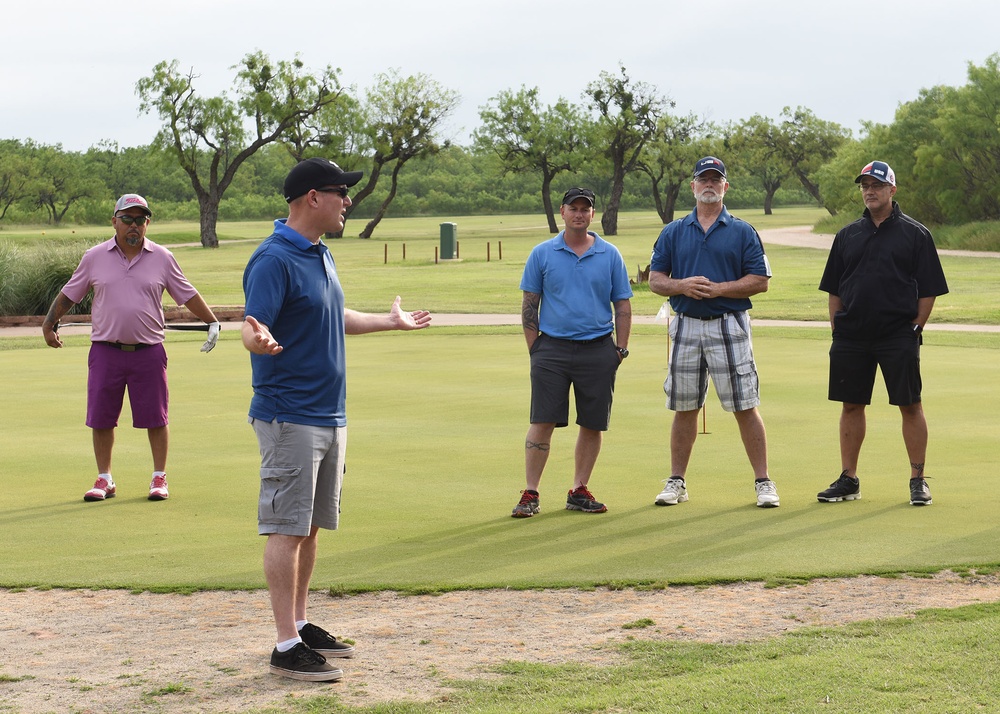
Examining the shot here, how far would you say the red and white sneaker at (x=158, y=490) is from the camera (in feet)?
26.0

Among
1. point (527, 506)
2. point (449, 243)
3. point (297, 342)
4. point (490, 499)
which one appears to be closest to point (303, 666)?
point (297, 342)

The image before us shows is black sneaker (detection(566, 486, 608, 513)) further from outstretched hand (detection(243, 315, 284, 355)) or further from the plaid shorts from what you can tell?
outstretched hand (detection(243, 315, 284, 355))

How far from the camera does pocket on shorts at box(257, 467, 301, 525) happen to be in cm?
486

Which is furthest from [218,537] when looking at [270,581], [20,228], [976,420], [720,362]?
[20,228]

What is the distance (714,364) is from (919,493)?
1.43 meters

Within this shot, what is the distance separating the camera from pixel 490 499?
310 inches

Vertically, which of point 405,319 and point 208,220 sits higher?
point 208,220

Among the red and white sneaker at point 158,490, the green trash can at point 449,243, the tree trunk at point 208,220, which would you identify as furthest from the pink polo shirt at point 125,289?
the tree trunk at point 208,220

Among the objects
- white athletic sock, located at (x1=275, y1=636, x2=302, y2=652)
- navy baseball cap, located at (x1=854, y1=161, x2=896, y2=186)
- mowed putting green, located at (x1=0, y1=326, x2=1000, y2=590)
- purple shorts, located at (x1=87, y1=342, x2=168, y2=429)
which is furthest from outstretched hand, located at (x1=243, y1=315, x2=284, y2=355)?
navy baseball cap, located at (x1=854, y1=161, x2=896, y2=186)

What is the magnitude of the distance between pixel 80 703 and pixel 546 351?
12.7 feet

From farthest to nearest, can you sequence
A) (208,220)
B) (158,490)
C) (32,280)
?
(208,220), (32,280), (158,490)

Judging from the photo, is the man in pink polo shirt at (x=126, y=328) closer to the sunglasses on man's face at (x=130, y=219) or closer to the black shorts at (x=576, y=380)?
the sunglasses on man's face at (x=130, y=219)

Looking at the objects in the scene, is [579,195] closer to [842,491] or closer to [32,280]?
[842,491]

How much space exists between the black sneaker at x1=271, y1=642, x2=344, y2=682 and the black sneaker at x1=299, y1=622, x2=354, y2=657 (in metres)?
0.17
